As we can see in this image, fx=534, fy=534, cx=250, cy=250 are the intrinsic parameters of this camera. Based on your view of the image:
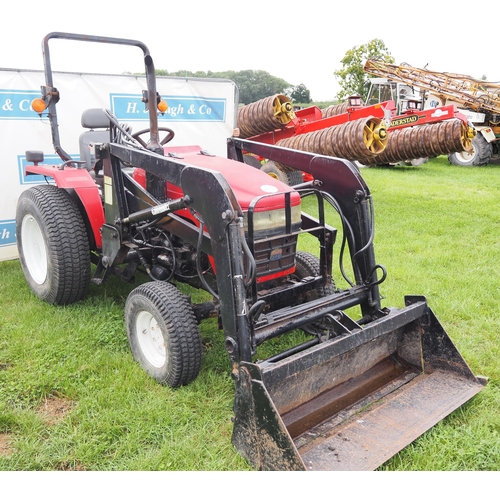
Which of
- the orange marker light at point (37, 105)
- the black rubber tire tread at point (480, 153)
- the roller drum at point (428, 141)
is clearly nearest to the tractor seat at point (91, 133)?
the orange marker light at point (37, 105)

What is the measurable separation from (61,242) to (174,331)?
4.37 ft

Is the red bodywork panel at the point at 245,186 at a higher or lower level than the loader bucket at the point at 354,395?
higher

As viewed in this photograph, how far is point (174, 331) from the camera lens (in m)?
2.85

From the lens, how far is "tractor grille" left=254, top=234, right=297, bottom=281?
299 centimetres

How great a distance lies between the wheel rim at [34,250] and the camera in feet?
13.8

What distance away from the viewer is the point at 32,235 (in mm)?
4270

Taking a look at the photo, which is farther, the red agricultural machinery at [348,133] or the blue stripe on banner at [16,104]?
the red agricultural machinery at [348,133]

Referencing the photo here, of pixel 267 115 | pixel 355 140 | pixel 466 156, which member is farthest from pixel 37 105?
pixel 466 156

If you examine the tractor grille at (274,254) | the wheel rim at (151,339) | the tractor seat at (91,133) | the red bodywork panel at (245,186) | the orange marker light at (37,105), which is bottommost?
the wheel rim at (151,339)

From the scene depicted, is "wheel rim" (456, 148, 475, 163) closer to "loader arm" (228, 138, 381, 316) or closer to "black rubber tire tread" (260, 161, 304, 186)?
"black rubber tire tread" (260, 161, 304, 186)

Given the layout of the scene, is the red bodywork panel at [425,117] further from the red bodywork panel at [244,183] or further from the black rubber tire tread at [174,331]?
the black rubber tire tread at [174,331]

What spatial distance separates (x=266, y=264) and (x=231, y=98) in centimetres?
402

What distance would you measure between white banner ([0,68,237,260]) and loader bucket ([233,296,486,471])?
12.0 feet

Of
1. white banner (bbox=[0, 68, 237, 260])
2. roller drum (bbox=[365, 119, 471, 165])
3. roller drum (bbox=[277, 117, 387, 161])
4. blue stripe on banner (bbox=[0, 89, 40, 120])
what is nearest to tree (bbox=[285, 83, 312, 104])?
roller drum (bbox=[365, 119, 471, 165])
